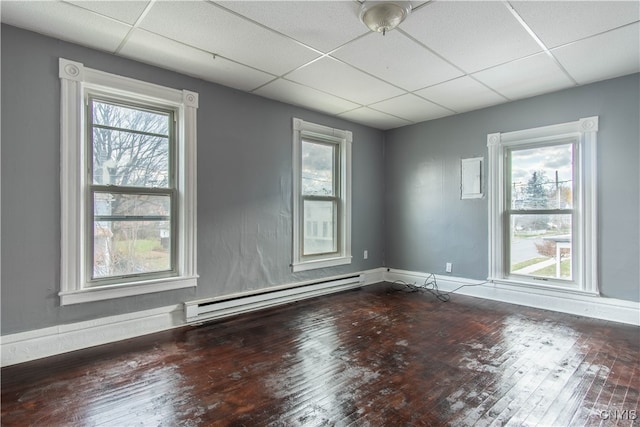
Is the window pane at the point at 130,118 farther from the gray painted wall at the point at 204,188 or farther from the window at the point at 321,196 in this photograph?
the window at the point at 321,196

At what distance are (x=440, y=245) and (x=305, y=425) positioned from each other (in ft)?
12.0

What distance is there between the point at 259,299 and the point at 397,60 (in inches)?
115

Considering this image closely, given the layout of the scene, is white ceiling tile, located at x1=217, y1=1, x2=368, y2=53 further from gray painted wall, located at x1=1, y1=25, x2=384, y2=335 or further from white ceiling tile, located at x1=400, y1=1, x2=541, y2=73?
gray painted wall, located at x1=1, y1=25, x2=384, y2=335

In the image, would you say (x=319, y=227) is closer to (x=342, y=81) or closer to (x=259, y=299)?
(x=259, y=299)

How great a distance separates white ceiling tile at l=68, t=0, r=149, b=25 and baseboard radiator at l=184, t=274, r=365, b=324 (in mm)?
2495

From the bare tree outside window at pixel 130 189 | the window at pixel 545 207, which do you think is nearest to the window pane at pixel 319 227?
the bare tree outside window at pixel 130 189

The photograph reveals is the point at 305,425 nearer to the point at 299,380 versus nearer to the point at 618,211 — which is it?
the point at 299,380

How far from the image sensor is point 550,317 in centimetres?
353

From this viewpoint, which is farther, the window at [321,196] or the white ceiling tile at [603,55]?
the window at [321,196]

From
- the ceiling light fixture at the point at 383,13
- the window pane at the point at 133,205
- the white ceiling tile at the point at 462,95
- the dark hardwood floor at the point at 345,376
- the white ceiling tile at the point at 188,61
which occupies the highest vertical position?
the white ceiling tile at the point at 188,61

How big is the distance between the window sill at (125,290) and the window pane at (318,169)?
1.93m

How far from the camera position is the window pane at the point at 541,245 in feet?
12.3

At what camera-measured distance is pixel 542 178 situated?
154 inches

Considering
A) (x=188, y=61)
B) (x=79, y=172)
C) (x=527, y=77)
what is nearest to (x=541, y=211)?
(x=527, y=77)
